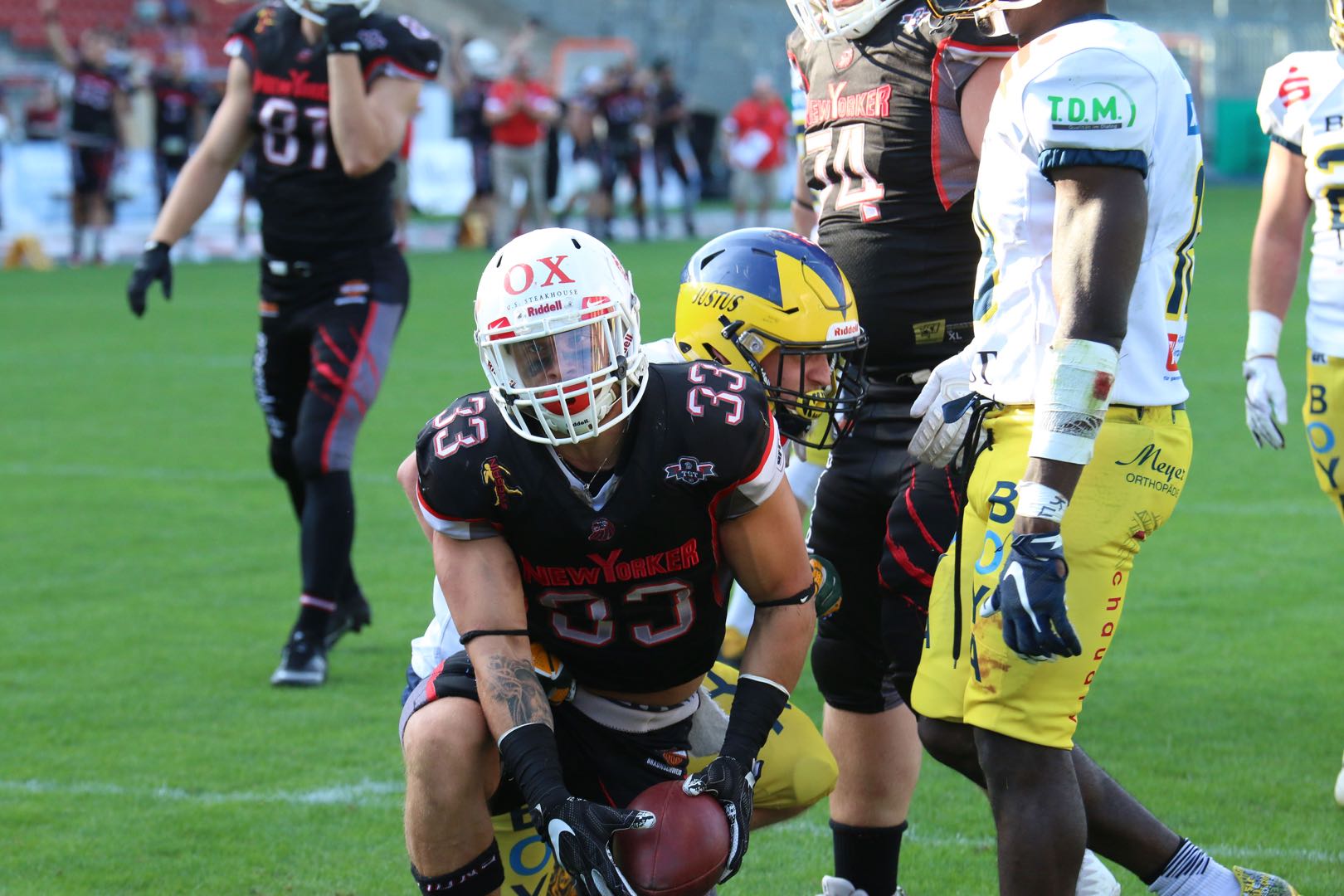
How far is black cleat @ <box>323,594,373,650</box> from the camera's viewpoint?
223 inches

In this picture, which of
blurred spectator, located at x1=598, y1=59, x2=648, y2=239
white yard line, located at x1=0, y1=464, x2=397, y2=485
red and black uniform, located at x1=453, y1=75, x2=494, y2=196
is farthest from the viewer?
blurred spectator, located at x1=598, y1=59, x2=648, y2=239

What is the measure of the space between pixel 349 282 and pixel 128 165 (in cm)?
1805

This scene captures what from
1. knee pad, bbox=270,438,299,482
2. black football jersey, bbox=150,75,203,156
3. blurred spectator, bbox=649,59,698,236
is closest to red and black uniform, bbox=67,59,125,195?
black football jersey, bbox=150,75,203,156

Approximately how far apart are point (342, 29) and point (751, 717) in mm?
3498

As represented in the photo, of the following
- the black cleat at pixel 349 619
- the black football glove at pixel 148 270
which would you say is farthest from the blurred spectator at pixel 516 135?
the black cleat at pixel 349 619

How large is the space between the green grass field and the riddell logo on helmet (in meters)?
1.49

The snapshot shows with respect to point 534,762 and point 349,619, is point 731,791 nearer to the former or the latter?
point 534,762

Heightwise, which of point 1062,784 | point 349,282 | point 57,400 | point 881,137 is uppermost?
point 881,137

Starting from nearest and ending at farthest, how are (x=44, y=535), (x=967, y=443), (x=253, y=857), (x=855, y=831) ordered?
1. (x=967, y=443)
2. (x=855, y=831)
3. (x=253, y=857)
4. (x=44, y=535)

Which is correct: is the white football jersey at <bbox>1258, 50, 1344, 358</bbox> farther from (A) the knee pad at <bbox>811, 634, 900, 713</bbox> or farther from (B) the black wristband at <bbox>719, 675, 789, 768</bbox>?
(B) the black wristband at <bbox>719, 675, 789, 768</bbox>

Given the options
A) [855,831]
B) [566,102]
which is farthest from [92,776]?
[566,102]

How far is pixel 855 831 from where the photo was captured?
364 cm

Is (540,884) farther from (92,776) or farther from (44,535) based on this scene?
(44,535)

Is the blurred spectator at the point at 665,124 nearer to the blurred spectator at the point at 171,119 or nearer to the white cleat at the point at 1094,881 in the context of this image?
the blurred spectator at the point at 171,119
